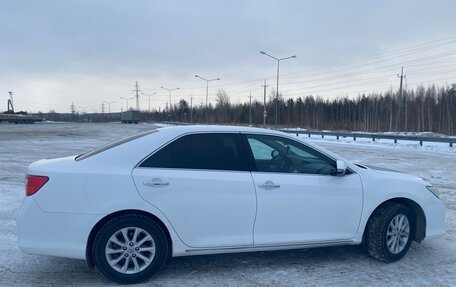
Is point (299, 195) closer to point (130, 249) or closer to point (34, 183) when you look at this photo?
point (130, 249)

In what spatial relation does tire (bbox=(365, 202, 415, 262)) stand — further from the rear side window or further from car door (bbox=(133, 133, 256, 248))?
the rear side window

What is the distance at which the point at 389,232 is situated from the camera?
453 centimetres

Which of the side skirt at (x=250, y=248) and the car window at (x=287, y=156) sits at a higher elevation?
the car window at (x=287, y=156)

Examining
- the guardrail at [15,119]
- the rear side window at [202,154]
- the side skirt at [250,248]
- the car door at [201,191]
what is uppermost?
the guardrail at [15,119]

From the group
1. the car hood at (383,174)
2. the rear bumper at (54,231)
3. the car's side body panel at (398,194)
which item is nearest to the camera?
the rear bumper at (54,231)

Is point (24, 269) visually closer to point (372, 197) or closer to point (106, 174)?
point (106, 174)

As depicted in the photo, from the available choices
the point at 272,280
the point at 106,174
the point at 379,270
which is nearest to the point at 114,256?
the point at 106,174

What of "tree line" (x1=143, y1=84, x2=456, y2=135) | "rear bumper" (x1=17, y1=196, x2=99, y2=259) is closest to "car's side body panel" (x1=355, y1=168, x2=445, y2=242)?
"rear bumper" (x1=17, y1=196, x2=99, y2=259)

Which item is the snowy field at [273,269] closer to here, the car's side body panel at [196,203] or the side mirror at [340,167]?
the car's side body panel at [196,203]

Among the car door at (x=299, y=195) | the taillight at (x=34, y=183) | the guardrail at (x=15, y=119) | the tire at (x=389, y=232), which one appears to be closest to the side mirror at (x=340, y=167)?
the car door at (x=299, y=195)

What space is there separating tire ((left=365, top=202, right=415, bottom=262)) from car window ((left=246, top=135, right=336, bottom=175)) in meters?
0.84

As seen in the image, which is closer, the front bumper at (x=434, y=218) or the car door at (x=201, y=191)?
the car door at (x=201, y=191)

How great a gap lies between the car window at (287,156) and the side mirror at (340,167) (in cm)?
7

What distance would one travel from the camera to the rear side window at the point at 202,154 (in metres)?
3.99
